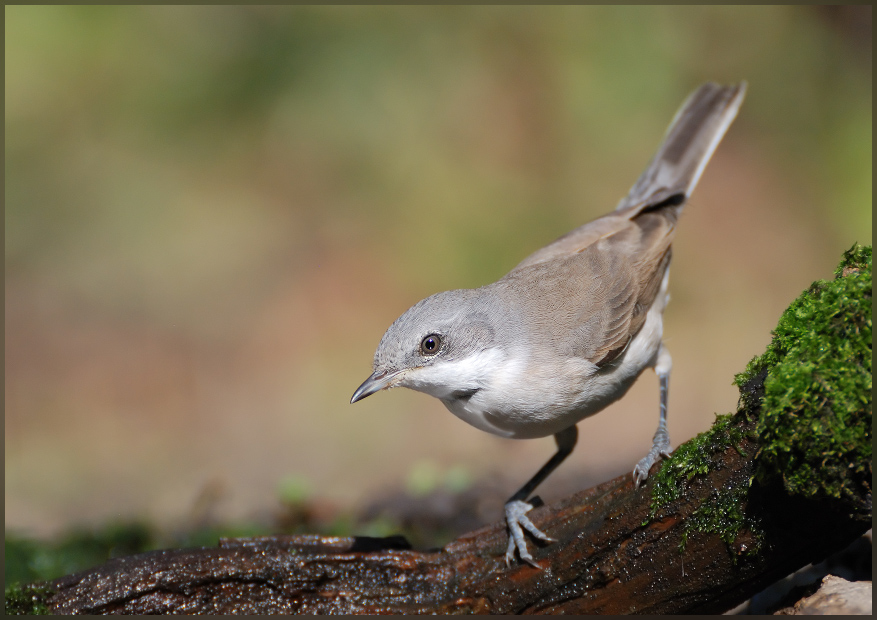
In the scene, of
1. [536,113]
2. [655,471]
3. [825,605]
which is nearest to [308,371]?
[536,113]

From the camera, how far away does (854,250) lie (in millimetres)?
3523

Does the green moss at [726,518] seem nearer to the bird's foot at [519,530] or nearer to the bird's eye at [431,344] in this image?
the bird's foot at [519,530]

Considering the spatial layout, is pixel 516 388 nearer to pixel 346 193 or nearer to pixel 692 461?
pixel 692 461

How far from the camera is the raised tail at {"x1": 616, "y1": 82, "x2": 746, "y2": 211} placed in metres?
6.05

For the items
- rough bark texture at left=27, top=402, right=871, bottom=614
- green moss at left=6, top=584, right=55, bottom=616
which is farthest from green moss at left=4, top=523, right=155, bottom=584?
rough bark texture at left=27, top=402, right=871, bottom=614

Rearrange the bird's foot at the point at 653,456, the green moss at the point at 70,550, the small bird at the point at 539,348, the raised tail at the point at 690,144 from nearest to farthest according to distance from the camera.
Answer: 1. the bird's foot at the point at 653,456
2. the small bird at the point at 539,348
3. the green moss at the point at 70,550
4. the raised tail at the point at 690,144

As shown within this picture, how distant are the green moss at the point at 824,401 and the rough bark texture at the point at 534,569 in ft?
0.90

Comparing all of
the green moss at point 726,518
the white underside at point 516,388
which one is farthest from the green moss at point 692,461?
the white underside at point 516,388

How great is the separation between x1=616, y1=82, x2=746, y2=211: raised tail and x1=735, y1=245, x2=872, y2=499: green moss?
2.83 meters

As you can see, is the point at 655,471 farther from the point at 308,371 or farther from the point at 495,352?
the point at 308,371

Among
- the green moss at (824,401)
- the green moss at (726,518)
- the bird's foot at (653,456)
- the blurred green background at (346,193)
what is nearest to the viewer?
the green moss at (824,401)

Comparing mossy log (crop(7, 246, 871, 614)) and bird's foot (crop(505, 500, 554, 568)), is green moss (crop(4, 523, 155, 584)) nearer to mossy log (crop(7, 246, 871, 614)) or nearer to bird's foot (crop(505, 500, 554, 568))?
mossy log (crop(7, 246, 871, 614))

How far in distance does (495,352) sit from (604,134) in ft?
23.4

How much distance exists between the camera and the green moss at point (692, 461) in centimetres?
345
